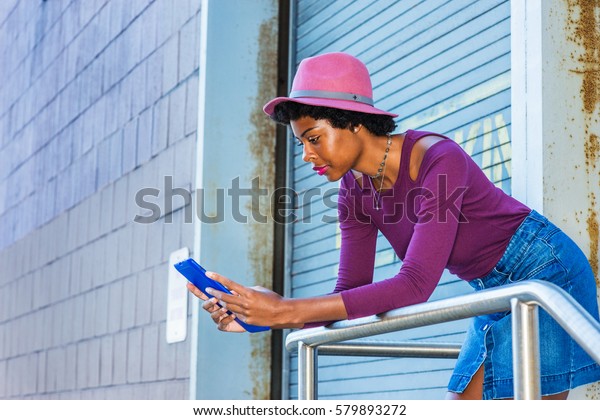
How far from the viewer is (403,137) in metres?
2.55

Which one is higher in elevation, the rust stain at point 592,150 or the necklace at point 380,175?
the rust stain at point 592,150

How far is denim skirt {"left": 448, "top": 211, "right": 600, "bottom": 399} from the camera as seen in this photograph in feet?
7.35

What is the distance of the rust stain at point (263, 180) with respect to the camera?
15.1 feet

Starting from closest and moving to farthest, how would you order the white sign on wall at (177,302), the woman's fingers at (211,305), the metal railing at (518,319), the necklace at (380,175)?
the metal railing at (518,319), the woman's fingers at (211,305), the necklace at (380,175), the white sign on wall at (177,302)

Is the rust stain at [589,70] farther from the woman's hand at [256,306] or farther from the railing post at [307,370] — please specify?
the woman's hand at [256,306]

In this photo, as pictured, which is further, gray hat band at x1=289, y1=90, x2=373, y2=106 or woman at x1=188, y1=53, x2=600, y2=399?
gray hat band at x1=289, y1=90, x2=373, y2=106

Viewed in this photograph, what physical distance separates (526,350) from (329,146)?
0.91m

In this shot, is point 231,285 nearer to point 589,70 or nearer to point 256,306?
point 256,306

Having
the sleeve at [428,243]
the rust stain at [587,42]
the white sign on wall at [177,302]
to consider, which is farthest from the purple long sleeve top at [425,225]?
the white sign on wall at [177,302]

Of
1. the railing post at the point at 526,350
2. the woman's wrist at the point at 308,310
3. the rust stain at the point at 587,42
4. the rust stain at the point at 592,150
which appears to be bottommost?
the railing post at the point at 526,350

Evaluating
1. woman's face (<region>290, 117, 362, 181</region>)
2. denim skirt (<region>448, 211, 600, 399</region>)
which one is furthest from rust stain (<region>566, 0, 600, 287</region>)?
woman's face (<region>290, 117, 362, 181</region>)

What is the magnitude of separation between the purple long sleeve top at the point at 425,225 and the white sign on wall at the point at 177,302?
2087 mm

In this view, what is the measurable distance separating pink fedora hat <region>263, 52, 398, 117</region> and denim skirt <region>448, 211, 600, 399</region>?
0.49 m

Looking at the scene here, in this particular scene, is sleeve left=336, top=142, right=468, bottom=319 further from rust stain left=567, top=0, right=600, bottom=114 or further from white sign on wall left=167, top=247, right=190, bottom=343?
white sign on wall left=167, top=247, right=190, bottom=343
